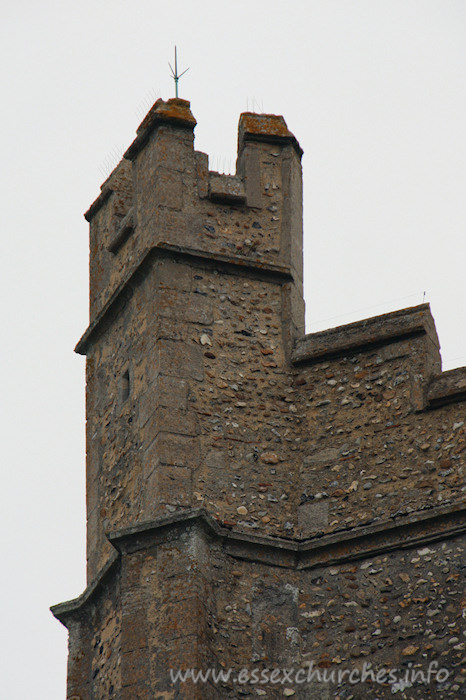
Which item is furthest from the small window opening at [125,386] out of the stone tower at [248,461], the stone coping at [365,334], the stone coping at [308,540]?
the stone coping at [308,540]

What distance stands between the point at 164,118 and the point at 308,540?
3.55 meters

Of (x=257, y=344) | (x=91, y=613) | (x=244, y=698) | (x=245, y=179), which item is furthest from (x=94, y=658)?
(x=245, y=179)

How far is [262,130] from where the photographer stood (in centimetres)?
1378

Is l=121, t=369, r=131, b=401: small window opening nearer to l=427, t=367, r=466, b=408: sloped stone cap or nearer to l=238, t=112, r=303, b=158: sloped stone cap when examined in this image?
l=238, t=112, r=303, b=158: sloped stone cap

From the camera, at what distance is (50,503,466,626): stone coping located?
38.6 feet

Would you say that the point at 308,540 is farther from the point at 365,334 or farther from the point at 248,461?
the point at 365,334

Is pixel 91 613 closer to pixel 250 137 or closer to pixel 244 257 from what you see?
pixel 244 257

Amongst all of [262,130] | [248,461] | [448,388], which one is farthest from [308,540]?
[262,130]

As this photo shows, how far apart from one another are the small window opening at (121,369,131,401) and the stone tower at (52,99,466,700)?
0.02 meters

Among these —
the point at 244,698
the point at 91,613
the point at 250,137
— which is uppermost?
the point at 250,137

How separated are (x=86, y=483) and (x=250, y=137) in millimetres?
3048

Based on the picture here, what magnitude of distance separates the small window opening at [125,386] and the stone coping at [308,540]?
1407 mm

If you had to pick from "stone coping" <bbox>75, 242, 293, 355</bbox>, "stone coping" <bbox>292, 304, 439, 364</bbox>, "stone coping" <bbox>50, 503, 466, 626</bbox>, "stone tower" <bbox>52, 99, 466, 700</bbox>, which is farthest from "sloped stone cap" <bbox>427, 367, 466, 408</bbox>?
"stone coping" <bbox>75, 242, 293, 355</bbox>

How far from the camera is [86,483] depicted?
1342cm
